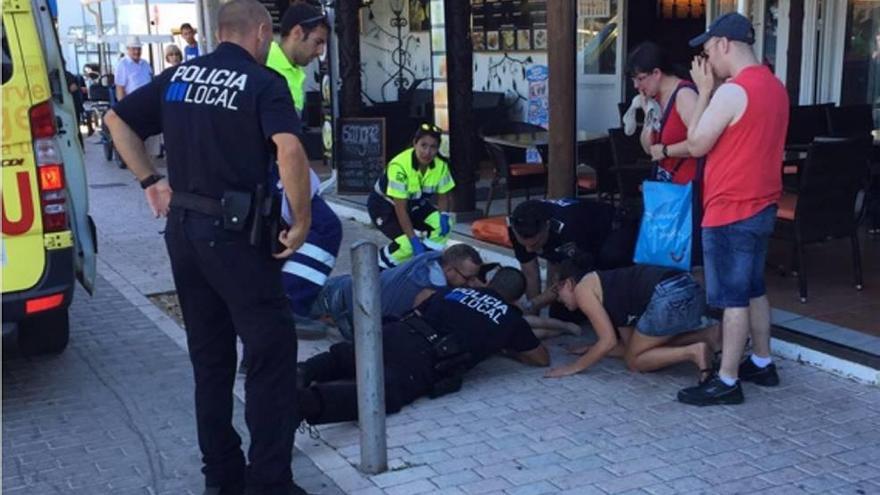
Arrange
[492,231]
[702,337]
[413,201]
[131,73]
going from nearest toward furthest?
1. [702,337]
2. [413,201]
3. [492,231]
4. [131,73]

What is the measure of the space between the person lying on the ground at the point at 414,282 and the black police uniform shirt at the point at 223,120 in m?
2.09

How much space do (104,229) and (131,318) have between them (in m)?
3.62

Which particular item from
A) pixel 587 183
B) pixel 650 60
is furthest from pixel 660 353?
pixel 587 183

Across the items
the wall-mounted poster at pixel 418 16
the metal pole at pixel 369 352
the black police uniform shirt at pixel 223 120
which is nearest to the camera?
the black police uniform shirt at pixel 223 120

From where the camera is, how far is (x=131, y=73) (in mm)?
14336

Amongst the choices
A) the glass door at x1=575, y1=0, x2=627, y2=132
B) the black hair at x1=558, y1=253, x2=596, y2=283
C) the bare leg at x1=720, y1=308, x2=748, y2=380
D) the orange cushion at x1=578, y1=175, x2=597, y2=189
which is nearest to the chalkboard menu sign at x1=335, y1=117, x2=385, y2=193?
the orange cushion at x1=578, y1=175, x2=597, y2=189

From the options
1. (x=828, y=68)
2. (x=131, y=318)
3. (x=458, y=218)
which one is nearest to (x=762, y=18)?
(x=828, y=68)

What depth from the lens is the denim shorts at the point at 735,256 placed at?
4.54 m

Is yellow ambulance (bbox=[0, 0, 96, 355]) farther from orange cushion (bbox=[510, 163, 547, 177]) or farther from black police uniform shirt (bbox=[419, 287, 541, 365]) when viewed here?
orange cushion (bbox=[510, 163, 547, 177])

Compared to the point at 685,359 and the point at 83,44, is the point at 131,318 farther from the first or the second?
the point at 83,44

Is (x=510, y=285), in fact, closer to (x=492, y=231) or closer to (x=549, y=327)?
(x=549, y=327)

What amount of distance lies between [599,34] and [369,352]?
8871mm

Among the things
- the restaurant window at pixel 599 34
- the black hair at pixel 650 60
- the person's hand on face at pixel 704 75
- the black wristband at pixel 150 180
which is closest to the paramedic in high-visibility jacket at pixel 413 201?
the black hair at pixel 650 60

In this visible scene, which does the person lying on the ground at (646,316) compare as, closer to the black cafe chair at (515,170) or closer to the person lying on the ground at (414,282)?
the person lying on the ground at (414,282)
